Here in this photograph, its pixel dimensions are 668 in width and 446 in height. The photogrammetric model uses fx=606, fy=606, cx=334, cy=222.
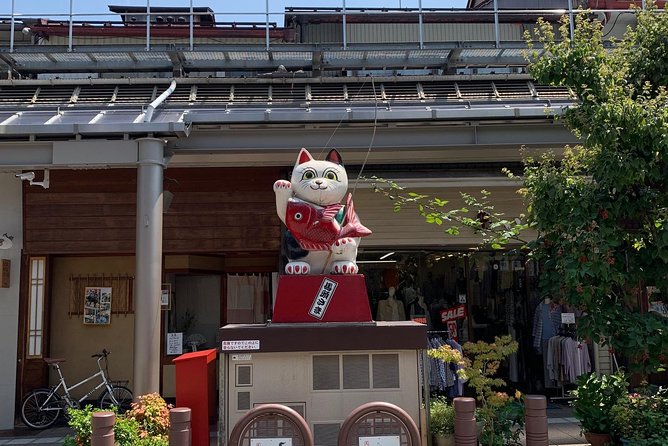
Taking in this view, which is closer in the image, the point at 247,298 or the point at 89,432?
the point at 89,432

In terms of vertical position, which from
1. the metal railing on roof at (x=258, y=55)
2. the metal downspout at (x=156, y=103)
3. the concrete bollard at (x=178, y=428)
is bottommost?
the concrete bollard at (x=178, y=428)

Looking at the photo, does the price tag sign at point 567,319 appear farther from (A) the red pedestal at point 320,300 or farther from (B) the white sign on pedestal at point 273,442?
(B) the white sign on pedestal at point 273,442

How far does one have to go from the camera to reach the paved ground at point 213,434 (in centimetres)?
832

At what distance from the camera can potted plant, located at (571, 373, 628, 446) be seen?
263 inches

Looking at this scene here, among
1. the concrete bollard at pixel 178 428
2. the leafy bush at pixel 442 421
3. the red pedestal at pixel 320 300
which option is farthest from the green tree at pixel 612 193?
the concrete bollard at pixel 178 428

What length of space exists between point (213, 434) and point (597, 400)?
17.7ft

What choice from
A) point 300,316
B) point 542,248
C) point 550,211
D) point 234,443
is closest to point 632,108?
point 550,211

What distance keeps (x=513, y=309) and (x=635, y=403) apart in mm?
4900

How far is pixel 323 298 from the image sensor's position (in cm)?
643

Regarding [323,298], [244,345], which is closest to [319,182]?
[323,298]

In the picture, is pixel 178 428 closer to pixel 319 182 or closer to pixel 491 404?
pixel 319 182

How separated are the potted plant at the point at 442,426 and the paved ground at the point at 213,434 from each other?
1987mm

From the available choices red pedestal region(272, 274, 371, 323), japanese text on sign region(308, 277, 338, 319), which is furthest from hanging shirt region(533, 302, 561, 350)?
japanese text on sign region(308, 277, 338, 319)

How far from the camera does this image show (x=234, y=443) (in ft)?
17.5
